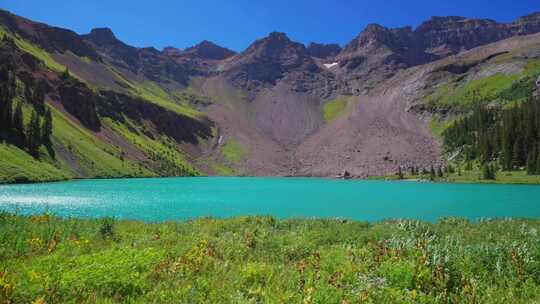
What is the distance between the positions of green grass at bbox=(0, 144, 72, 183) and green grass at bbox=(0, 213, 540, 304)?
94239mm

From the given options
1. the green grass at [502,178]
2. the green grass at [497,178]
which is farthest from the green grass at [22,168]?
the green grass at [502,178]

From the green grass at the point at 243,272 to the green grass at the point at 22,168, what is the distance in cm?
9424

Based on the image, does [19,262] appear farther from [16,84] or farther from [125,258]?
[16,84]

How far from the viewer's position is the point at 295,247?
48.2ft

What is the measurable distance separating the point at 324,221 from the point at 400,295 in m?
15.8

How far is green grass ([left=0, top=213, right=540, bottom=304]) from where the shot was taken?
7.97m

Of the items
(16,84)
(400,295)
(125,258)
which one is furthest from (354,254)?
(16,84)

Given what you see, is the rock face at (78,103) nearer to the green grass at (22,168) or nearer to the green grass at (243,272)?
the green grass at (22,168)

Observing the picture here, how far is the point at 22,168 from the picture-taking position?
325 feet

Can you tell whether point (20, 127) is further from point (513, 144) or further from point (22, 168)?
point (513, 144)

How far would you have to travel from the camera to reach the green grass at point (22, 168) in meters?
93.1

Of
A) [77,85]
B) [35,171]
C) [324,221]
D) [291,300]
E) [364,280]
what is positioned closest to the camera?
[291,300]

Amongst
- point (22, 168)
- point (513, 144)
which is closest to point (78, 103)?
point (22, 168)

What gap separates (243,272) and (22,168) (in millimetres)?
110371
